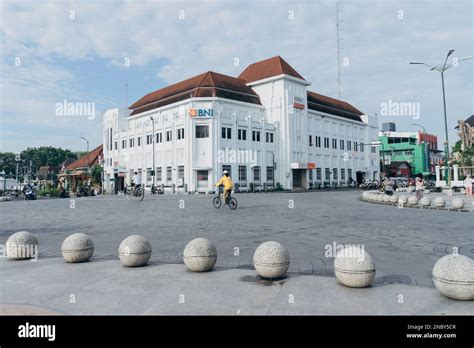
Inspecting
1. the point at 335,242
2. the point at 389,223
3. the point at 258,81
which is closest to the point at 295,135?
Answer: the point at 258,81

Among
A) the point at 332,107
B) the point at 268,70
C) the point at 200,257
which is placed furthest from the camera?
the point at 332,107

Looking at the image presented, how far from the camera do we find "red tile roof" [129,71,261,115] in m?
48.8

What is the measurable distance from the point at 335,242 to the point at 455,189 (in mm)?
35064

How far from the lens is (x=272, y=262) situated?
570 centimetres

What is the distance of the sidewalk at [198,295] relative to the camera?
4.45 meters

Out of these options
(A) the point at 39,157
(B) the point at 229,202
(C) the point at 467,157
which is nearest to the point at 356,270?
(B) the point at 229,202

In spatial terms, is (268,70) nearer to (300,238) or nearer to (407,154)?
(300,238)

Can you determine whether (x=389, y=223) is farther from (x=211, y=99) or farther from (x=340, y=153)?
(x=340, y=153)

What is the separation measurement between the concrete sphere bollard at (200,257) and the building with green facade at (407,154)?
279 feet

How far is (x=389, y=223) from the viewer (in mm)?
12852

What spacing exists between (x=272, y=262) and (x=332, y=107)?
2638 inches

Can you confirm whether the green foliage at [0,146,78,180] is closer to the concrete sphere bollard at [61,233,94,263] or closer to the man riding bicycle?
the man riding bicycle
